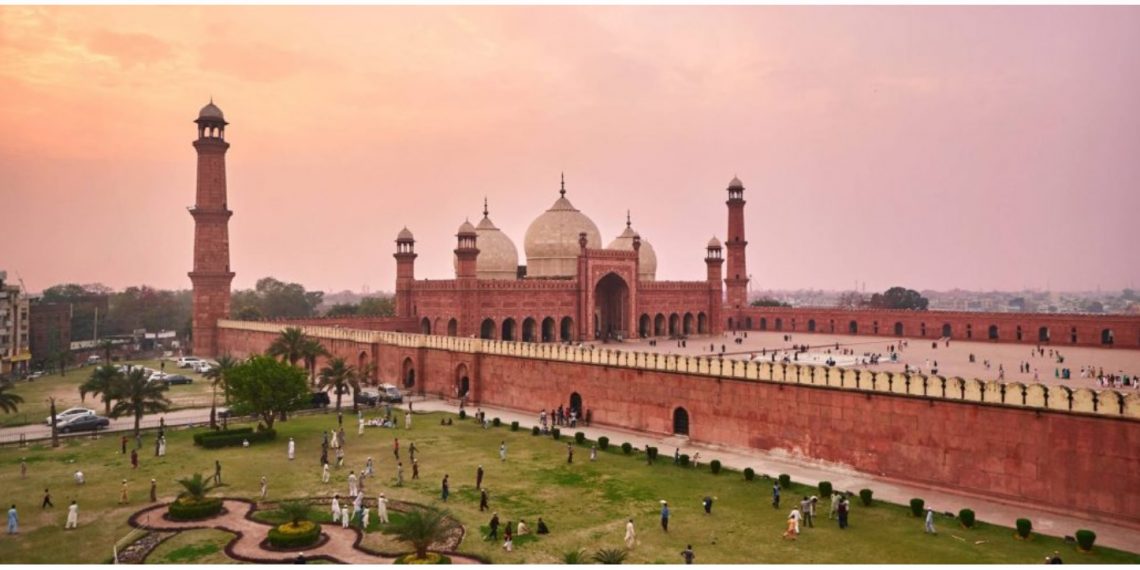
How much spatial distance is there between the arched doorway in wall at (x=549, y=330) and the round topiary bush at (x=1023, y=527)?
34.1 metres

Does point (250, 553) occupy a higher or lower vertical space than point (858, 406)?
lower

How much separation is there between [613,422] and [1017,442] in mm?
12766

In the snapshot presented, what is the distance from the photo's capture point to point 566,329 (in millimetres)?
49594

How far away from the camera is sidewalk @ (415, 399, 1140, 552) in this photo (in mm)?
16125

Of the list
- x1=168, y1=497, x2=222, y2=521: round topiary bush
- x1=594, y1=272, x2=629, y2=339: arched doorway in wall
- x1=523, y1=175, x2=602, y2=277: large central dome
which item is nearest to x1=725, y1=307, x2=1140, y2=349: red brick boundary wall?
x1=594, y1=272, x2=629, y2=339: arched doorway in wall

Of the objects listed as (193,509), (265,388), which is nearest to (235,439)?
(265,388)

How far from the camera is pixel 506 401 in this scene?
31.4m

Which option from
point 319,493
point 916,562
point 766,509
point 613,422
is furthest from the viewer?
point 613,422

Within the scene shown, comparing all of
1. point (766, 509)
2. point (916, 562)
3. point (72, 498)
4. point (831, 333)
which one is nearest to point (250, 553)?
point (72, 498)

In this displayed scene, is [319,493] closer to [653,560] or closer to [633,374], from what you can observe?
[653,560]

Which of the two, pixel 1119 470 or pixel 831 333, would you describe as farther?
pixel 831 333

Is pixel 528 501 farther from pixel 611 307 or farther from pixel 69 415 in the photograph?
pixel 611 307

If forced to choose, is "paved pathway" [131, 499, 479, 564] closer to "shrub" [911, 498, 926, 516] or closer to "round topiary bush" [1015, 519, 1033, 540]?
"shrub" [911, 498, 926, 516]

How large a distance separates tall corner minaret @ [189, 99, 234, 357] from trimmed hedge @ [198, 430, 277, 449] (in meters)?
28.5
